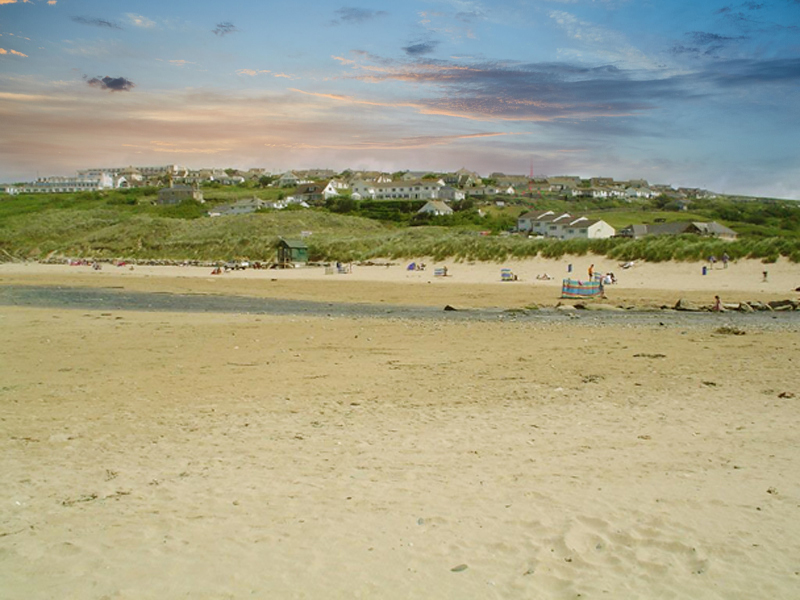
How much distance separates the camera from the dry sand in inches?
185

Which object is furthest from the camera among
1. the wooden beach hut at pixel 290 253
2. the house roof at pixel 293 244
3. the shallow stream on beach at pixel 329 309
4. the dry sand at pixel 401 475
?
the house roof at pixel 293 244

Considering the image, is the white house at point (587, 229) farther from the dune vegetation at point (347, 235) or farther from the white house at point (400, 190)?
the white house at point (400, 190)

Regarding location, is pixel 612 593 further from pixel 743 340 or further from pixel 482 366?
pixel 743 340

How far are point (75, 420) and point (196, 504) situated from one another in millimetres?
3910

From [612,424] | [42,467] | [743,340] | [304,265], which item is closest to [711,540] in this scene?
[612,424]

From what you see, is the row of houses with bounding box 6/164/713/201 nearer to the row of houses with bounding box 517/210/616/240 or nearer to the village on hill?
the village on hill

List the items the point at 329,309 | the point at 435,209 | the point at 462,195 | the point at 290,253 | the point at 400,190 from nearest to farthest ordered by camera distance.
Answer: the point at 329,309 < the point at 290,253 < the point at 435,209 < the point at 462,195 < the point at 400,190

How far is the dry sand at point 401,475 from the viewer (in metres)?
4.69

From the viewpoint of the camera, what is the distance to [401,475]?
21.8 ft

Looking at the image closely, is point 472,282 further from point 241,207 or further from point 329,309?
point 241,207

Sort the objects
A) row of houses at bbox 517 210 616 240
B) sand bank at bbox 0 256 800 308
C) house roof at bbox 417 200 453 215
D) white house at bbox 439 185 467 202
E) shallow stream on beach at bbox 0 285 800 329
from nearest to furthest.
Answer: shallow stream on beach at bbox 0 285 800 329 < sand bank at bbox 0 256 800 308 < row of houses at bbox 517 210 616 240 < house roof at bbox 417 200 453 215 < white house at bbox 439 185 467 202

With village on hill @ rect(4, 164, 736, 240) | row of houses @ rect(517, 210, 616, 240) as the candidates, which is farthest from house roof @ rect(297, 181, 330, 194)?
row of houses @ rect(517, 210, 616, 240)

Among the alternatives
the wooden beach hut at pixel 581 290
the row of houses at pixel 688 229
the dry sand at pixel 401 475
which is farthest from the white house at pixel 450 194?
the dry sand at pixel 401 475

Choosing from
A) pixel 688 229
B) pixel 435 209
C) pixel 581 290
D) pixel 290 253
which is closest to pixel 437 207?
pixel 435 209
